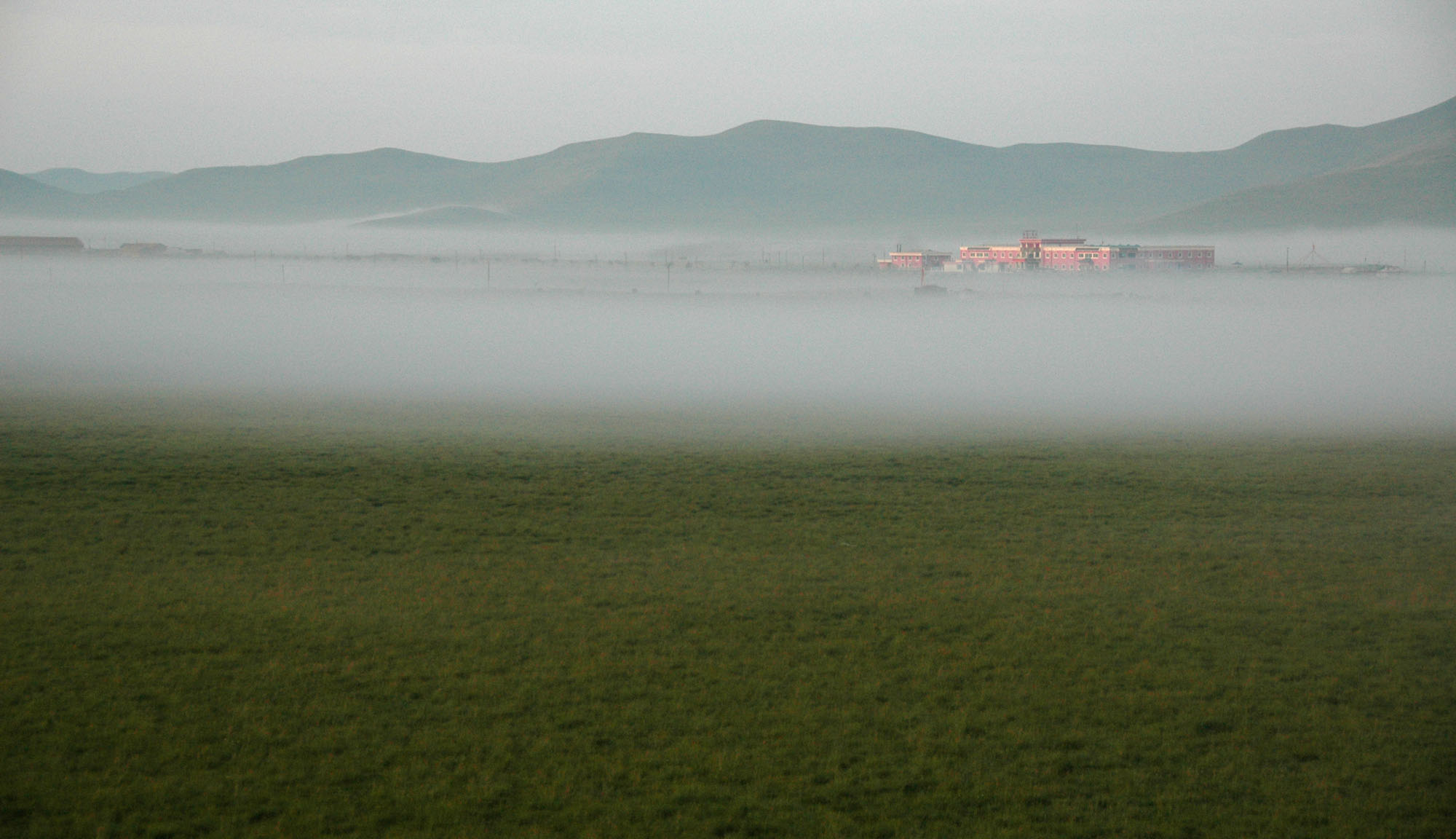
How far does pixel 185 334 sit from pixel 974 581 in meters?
75.7

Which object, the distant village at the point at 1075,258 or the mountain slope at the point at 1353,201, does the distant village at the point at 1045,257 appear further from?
the mountain slope at the point at 1353,201

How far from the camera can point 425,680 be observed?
9297mm

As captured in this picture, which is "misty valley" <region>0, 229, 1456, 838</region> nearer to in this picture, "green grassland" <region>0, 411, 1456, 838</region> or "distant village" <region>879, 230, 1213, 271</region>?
"green grassland" <region>0, 411, 1456, 838</region>

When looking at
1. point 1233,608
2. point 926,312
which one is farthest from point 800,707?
point 926,312

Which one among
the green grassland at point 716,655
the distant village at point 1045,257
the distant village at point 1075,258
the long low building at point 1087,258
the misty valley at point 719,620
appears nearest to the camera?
the green grassland at point 716,655

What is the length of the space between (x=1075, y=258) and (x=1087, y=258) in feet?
3.95

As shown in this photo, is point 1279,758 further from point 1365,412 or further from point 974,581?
point 1365,412

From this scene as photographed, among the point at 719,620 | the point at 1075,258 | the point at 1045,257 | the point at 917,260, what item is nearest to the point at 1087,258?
the point at 1075,258

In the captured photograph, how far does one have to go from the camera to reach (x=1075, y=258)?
119 m

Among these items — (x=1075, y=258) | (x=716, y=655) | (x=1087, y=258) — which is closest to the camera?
(x=716, y=655)

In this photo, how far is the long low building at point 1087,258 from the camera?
4614 inches

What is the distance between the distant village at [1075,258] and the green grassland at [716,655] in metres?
104

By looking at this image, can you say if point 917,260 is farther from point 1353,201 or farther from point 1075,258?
point 1353,201

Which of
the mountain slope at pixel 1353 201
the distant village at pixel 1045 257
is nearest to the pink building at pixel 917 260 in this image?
the distant village at pixel 1045 257
